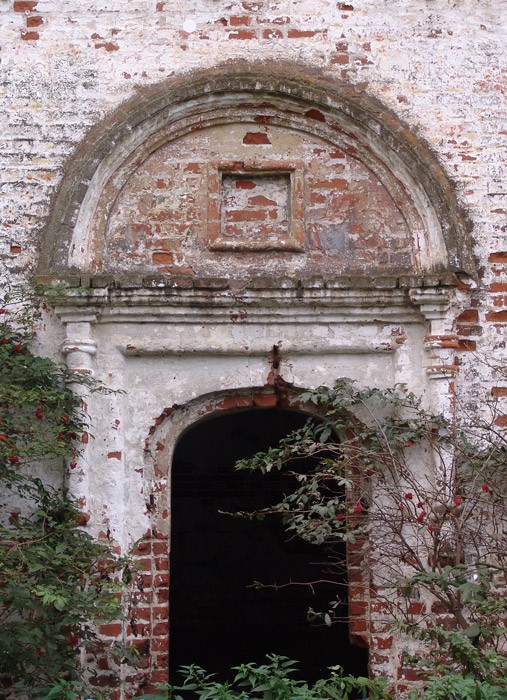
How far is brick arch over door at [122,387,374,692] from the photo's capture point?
6246 mm

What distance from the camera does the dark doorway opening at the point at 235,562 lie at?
1016 cm

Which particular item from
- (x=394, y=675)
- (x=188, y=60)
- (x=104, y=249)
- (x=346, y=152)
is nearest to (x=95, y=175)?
(x=104, y=249)

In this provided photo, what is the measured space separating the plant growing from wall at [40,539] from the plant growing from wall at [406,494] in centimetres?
96

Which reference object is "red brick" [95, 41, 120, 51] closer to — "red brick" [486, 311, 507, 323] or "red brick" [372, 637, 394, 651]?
"red brick" [486, 311, 507, 323]

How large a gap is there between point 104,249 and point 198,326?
74cm

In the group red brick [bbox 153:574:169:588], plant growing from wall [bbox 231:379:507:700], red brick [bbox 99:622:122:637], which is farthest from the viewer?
red brick [bbox 153:574:169:588]

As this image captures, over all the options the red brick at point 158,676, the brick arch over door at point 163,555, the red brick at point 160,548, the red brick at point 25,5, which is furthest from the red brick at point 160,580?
the red brick at point 25,5

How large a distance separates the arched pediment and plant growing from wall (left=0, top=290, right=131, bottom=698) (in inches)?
29.2

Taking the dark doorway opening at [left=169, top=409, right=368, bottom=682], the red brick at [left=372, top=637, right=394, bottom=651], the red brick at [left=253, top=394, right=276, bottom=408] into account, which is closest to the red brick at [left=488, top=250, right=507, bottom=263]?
the red brick at [left=253, top=394, right=276, bottom=408]

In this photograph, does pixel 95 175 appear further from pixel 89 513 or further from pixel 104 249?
pixel 89 513

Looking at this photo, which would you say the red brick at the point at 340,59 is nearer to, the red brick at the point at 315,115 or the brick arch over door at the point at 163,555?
the red brick at the point at 315,115

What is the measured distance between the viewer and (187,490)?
33.5 feet

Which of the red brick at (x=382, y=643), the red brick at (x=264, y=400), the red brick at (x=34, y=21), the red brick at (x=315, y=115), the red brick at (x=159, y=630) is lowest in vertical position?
the red brick at (x=382, y=643)

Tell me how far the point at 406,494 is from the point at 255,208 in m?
1.98
